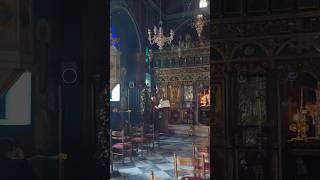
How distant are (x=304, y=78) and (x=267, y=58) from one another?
392 mm

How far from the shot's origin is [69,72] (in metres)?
3.24

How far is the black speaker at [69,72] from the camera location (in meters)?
3.22

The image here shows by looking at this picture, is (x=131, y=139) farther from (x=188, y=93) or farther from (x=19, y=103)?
(x=19, y=103)

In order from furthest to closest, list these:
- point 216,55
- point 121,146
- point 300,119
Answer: point 121,146, point 216,55, point 300,119

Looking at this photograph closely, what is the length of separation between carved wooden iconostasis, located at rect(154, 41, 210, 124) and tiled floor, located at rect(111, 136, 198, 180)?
2.39 meters

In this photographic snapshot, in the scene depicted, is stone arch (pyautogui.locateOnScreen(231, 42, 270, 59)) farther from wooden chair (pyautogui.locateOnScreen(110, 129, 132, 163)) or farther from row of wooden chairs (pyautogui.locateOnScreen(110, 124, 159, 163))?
wooden chair (pyautogui.locateOnScreen(110, 129, 132, 163))

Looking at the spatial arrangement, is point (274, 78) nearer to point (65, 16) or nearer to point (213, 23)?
point (213, 23)

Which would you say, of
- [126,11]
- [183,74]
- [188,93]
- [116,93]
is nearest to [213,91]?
[116,93]

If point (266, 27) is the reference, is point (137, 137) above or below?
below

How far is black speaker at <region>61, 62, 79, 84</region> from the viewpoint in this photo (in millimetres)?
3223

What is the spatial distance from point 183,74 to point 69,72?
749 cm

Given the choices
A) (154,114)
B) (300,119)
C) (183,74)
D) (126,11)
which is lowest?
(154,114)

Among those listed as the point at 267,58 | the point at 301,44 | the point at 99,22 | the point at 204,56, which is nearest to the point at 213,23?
the point at 267,58

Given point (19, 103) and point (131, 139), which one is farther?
point (131, 139)
